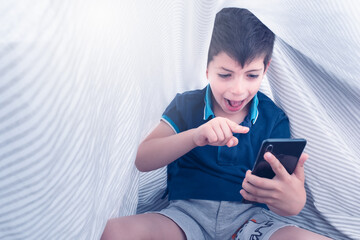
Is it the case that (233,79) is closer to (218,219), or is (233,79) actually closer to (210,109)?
(210,109)

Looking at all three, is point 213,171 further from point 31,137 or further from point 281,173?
point 31,137

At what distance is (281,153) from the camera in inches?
24.6

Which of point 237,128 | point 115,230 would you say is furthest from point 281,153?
point 115,230

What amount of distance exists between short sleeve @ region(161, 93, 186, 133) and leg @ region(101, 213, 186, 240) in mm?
225

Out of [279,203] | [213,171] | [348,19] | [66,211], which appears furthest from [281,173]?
[66,211]

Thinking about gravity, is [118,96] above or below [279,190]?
above

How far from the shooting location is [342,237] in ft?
2.43

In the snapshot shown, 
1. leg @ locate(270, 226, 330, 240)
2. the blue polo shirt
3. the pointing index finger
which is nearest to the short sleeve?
the blue polo shirt

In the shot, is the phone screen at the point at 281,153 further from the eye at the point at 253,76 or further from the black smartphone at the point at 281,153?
the eye at the point at 253,76

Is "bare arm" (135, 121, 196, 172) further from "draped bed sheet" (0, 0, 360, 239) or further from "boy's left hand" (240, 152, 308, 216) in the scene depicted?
"boy's left hand" (240, 152, 308, 216)

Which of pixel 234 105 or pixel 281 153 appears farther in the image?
pixel 234 105

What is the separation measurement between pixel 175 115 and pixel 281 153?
282 millimetres

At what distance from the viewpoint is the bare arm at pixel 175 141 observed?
572 millimetres

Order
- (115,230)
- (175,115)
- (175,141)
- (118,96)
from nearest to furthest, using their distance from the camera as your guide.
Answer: (118,96) < (115,230) < (175,141) < (175,115)
